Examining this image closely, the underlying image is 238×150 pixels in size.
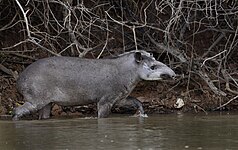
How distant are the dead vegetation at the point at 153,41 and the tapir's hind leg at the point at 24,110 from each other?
85 cm

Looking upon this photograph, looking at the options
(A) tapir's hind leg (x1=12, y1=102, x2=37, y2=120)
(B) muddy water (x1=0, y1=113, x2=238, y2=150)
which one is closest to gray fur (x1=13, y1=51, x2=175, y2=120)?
(A) tapir's hind leg (x1=12, y1=102, x2=37, y2=120)

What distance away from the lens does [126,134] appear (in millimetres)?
6148

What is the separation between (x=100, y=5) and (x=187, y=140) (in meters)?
4.69

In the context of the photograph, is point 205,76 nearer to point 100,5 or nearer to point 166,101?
point 166,101

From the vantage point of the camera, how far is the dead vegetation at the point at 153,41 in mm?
9500

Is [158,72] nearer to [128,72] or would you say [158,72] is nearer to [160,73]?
[160,73]

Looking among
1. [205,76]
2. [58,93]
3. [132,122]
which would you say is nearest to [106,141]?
[132,122]

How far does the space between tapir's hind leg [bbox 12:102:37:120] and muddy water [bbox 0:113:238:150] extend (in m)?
0.81

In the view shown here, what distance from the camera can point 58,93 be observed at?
28.6 ft

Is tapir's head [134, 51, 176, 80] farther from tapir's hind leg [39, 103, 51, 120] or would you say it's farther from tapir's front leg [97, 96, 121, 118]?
tapir's hind leg [39, 103, 51, 120]

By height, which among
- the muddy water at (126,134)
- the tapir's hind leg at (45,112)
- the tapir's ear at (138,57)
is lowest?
the muddy water at (126,134)

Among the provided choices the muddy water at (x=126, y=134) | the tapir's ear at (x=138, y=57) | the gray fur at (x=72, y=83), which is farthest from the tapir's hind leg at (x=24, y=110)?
the tapir's ear at (x=138, y=57)

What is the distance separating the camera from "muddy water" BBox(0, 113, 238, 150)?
537 cm

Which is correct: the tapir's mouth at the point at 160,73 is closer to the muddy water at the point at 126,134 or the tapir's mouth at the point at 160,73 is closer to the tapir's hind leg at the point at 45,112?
the muddy water at the point at 126,134
